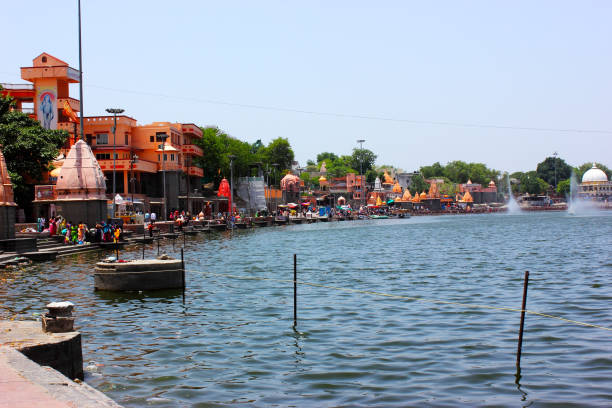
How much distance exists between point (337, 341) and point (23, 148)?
134 feet

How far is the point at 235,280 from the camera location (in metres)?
22.3

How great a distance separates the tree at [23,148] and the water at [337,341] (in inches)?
1017

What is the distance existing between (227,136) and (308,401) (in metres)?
91.9

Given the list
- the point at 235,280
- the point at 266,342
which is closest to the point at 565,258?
the point at 235,280

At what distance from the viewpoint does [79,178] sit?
1454 inches

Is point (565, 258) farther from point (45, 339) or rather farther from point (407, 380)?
point (45, 339)

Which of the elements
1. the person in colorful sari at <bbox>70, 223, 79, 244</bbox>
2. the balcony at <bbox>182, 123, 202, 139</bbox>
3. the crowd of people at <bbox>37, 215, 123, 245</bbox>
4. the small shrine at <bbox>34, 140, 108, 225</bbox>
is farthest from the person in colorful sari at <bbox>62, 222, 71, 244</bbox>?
the balcony at <bbox>182, 123, 202, 139</bbox>

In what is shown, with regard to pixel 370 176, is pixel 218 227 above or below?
below

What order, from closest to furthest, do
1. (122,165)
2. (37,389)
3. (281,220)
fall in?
(37,389) → (122,165) → (281,220)

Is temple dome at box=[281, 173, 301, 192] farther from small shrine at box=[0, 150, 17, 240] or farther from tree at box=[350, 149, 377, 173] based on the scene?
small shrine at box=[0, 150, 17, 240]

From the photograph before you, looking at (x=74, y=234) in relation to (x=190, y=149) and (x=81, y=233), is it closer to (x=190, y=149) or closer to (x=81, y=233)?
(x=81, y=233)

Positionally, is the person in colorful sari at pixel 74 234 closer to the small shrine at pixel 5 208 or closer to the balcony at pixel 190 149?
the small shrine at pixel 5 208

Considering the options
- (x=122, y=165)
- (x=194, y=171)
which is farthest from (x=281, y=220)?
(x=122, y=165)

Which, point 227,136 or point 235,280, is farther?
point 227,136
